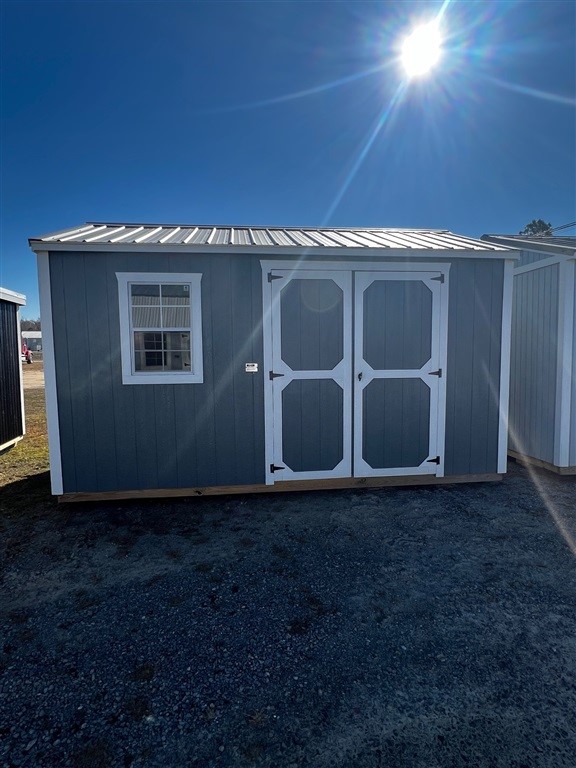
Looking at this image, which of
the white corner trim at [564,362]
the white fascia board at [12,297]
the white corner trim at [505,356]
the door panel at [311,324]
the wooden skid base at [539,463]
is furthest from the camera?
the white fascia board at [12,297]

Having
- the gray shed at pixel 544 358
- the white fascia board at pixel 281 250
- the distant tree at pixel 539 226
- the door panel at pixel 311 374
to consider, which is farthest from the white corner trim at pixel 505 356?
the distant tree at pixel 539 226

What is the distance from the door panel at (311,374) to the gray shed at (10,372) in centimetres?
466

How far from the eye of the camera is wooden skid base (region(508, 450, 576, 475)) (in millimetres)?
4570

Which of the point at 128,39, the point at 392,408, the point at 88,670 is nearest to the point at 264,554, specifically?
the point at 88,670

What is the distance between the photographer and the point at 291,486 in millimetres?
4121

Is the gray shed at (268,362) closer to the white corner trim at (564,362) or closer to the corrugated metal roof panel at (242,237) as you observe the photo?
the corrugated metal roof panel at (242,237)

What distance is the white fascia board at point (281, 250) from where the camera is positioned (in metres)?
3.60

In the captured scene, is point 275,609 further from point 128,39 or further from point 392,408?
point 128,39

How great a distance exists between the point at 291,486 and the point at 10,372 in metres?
5.10

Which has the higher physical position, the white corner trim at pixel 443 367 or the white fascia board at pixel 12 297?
the white fascia board at pixel 12 297

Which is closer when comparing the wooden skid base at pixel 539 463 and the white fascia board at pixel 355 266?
the white fascia board at pixel 355 266

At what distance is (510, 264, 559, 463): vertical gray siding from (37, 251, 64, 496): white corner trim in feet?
18.6

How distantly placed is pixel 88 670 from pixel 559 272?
5671mm

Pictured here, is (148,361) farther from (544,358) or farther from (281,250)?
(544,358)
